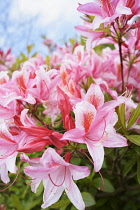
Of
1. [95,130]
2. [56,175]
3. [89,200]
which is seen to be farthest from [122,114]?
[89,200]

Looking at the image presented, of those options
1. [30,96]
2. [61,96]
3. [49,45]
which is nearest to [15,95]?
[30,96]

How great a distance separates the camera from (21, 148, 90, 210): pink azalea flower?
845 millimetres

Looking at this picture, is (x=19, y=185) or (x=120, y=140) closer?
(x=120, y=140)

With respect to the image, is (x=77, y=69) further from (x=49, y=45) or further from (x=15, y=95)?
(x=49, y=45)

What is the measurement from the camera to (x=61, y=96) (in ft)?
3.40

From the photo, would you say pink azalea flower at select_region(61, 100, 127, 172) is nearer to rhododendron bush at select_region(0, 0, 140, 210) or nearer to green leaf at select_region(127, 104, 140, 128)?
rhododendron bush at select_region(0, 0, 140, 210)

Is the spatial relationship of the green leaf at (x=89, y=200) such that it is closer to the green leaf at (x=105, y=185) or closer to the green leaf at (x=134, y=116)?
the green leaf at (x=105, y=185)

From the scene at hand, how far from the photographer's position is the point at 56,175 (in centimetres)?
92

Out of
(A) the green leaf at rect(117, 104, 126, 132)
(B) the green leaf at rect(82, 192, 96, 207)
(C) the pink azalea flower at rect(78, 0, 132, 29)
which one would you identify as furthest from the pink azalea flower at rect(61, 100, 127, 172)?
(B) the green leaf at rect(82, 192, 96, 207)

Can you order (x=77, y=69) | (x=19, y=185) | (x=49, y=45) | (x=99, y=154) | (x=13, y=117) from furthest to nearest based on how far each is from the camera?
(x=49, y=45), (x=19, y=185), (x=77, y=69), (x=13, y=117), (x=99, y=154)

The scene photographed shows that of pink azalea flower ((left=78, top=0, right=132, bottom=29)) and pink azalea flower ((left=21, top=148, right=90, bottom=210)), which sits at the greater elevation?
pink azalea flower ((left=78, top=0, right=132, bottom=29))

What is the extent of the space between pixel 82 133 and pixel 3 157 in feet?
1.00

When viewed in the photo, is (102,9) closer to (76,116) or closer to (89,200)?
(76,116)

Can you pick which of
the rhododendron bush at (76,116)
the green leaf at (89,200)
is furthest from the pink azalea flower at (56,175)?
the green leaf at (89,200)
